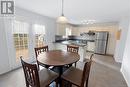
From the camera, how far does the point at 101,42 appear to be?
5.31m

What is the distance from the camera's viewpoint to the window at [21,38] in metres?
2.89

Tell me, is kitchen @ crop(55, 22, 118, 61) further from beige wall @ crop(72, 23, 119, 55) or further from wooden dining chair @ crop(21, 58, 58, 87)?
wooden dining chair @ crop(21, 58, 58, 87)

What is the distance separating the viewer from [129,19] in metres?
3.28

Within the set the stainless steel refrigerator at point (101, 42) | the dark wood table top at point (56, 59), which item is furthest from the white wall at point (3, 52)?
the stainless steel refrigerator at point (101, 42)

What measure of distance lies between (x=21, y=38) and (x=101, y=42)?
15.6ft

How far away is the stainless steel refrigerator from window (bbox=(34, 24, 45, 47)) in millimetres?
3657

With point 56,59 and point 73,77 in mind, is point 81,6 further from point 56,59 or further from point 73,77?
point 73,77

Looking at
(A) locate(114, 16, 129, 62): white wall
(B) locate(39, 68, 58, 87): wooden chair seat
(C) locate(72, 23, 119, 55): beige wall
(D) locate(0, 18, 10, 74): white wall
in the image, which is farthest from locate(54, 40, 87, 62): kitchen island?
(D) locate(0, 18, 10, 74): white wall

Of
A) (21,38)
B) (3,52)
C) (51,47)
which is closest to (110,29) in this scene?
(51,47)

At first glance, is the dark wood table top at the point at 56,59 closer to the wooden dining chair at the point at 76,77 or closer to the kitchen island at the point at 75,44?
the wooden dining chair at the point at 76,77

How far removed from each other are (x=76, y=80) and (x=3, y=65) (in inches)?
95.8

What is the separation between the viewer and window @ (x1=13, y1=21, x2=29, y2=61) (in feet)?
9.47

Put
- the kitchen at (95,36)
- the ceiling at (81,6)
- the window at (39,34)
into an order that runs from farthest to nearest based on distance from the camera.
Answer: the kitchen at (95,36) → the window at (39,34) → the ceiling at (81,6)

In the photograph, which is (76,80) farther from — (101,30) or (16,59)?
(101,30)
